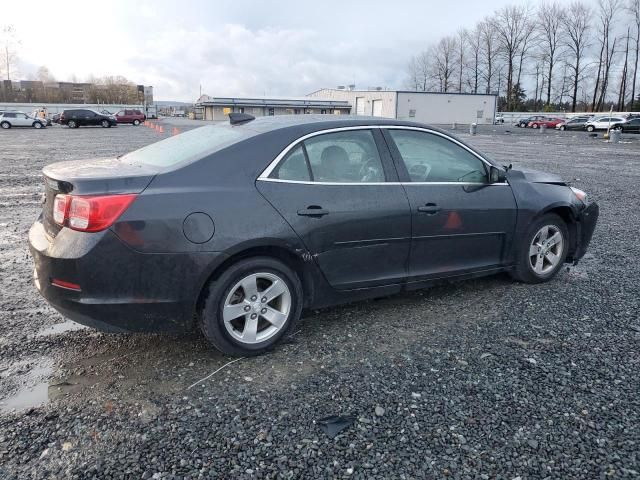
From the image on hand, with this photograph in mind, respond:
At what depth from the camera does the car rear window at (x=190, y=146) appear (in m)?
3.65

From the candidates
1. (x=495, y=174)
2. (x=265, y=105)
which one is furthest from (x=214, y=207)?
(x=265, y=105)

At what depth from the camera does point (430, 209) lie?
4.20m

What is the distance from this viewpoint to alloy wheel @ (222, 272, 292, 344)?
3.49 m

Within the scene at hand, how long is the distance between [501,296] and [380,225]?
1.61 m

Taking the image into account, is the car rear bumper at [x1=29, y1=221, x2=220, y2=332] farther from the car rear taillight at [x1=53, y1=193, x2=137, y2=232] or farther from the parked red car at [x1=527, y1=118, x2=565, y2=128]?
the parked red car at [x1=527, y1=118, x2=565, y2=128]

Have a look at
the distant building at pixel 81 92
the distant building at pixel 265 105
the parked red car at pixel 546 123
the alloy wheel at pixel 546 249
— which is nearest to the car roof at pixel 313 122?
the alloy wheel at pixel 546 249

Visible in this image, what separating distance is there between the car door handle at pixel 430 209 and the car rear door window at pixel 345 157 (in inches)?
16.0

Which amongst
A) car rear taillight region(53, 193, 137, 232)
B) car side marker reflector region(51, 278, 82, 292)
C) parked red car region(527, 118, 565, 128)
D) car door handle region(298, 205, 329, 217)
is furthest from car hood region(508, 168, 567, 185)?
parked red car region(527, 118, 565, 128)

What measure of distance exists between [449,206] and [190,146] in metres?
2.12

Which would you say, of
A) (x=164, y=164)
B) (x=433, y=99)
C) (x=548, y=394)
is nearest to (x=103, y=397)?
(x=164, y=164)

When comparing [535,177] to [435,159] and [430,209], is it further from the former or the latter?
[430,209]

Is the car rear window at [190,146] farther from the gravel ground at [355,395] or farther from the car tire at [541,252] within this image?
the car tire at [541,252]

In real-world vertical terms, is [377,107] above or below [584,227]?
above

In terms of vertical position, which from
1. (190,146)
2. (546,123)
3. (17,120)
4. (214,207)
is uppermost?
(546,123)
